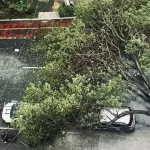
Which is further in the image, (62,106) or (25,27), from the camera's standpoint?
(25,27)

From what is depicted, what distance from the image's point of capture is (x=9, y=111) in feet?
94.4

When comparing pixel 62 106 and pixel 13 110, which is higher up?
pixel 62 106

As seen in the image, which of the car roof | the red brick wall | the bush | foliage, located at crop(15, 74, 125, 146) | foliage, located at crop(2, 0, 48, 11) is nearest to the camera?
foliage, located at crop(15, 74, 125, 146)

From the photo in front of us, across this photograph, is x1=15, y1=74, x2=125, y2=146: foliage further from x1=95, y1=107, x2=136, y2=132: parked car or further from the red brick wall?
the red brick wall

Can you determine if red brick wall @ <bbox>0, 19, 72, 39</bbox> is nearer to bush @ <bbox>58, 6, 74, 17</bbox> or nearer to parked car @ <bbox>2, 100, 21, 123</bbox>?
bush @ <bbox>58, 6, 74, 17</bbox>

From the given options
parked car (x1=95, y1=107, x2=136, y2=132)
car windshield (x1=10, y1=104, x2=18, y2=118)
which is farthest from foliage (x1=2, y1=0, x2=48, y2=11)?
parked car (x1=95, y1=107, x2=136, y2=132)

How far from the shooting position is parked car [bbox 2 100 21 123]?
93.4ft

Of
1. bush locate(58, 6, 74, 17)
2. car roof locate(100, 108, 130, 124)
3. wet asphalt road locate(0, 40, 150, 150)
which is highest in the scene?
bush locate(58, 6, 74, 17)

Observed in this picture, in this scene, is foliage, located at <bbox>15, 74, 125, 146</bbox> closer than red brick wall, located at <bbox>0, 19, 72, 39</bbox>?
Yes

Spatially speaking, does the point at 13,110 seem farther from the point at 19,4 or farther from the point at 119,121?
the point at 19,4

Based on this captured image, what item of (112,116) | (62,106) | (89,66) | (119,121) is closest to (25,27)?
(89,66)

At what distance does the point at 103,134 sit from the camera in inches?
1073

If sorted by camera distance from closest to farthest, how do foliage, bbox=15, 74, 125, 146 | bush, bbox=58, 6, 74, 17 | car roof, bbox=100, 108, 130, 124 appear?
foliage, bbox=15, 74, 125, 146 < car roof, bbox=100, 108, 130, 124 < bush, bbox=58, 6, 74, 17

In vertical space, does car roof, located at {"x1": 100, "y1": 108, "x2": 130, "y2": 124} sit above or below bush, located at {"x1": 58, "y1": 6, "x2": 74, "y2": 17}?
below
